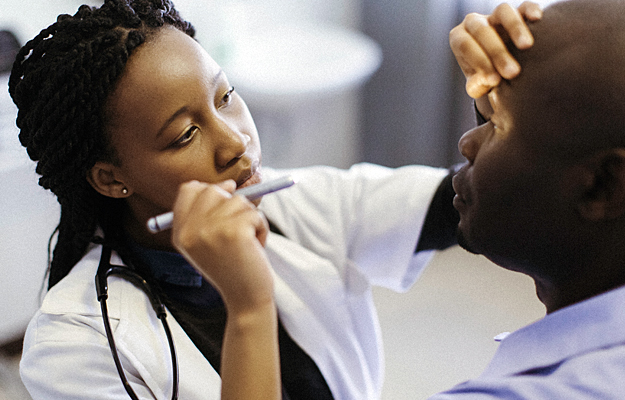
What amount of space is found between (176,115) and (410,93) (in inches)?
62.8

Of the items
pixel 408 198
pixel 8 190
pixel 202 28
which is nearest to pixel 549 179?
pixel 408 198

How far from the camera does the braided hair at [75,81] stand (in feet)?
2.21

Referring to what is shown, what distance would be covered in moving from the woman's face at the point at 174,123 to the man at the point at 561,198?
12.2 inches

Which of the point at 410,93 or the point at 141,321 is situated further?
the point at 410,93

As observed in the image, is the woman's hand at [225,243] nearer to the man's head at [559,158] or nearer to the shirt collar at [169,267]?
the man's head at [559,158]

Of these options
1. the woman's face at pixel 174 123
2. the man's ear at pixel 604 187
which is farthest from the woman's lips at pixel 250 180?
the man's ear at pixel 604 187

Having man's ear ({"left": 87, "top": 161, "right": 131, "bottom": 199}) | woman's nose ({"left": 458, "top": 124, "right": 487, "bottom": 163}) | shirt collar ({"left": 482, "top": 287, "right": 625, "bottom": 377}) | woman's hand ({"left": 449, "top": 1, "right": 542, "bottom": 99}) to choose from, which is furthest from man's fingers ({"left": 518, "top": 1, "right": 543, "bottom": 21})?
man's ear ({"left": 87, "top": 161, "right": 131, "bottom": 199})

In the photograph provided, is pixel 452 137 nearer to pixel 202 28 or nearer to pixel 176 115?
pixel 202 28

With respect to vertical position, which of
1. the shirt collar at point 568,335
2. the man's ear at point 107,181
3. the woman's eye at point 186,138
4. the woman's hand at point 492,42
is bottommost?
the shirt collar at point 568,335

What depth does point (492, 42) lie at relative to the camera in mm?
509

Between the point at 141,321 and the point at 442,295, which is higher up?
the point at 141,321

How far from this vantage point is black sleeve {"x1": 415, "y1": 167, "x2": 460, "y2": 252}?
833mm

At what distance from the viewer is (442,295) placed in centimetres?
126

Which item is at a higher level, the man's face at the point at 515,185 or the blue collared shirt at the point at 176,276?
the man's face at the point at 515,185
